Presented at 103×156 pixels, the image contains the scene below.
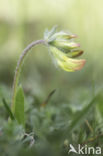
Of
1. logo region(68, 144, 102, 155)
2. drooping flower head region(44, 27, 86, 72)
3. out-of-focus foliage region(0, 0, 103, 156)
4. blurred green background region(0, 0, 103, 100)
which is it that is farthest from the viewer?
blurred green background region(0, 0, 103, 100)

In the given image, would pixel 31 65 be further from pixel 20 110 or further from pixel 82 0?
pixel 20 110

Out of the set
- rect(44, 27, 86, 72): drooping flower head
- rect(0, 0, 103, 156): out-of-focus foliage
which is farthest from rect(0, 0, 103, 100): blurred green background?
rect(44, 27, 86, 72): drooping flower head

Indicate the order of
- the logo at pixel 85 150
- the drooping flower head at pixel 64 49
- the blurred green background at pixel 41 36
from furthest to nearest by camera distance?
the blurred green background at pixel 41 36 < the drooping flower head at pixel 64 49 < the logo at pixel 85 150

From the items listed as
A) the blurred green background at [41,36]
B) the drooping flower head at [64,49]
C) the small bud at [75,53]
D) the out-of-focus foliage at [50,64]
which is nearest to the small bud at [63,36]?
the drooping flower head at [64,49]

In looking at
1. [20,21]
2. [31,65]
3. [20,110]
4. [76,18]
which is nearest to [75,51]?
[20,110]

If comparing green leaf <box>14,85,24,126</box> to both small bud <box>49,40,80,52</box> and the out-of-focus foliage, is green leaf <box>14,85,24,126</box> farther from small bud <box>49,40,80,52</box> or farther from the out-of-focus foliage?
small bud <box>49,40,80,52</box>

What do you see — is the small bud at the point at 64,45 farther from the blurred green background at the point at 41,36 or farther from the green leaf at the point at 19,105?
the blurred green background at the point at 41,36

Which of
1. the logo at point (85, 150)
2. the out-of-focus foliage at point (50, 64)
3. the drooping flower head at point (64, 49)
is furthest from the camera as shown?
the out-of-focus foliage at point (50, 64)
